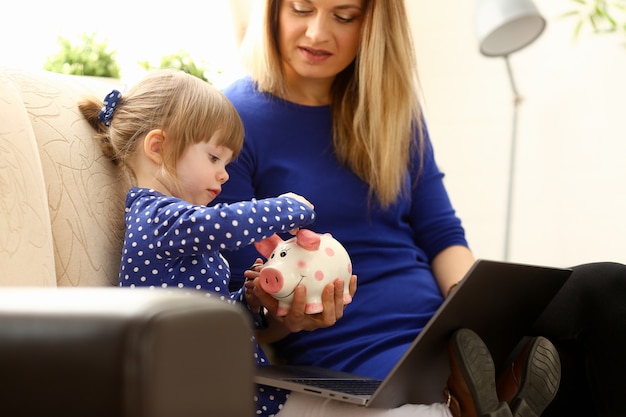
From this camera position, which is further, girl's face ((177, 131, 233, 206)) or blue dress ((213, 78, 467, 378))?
blue dress ((213, 78, 467, 378))

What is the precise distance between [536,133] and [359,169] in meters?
1.73

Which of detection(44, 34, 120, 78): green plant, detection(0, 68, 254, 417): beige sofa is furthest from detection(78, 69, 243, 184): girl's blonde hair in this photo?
detection(44, 34, 120, 78): green plant

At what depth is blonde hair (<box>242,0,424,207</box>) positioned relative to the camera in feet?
6.00

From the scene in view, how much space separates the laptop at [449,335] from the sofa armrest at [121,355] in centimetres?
63

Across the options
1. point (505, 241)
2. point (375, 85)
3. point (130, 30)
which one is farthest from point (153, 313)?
point (505, 241)

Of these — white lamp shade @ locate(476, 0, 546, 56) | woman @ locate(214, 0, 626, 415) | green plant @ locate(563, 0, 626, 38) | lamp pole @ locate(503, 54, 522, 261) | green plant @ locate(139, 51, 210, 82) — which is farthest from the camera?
lamp pole @ locate(503, 54, 522, 261)

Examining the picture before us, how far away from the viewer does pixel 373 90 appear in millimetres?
1876

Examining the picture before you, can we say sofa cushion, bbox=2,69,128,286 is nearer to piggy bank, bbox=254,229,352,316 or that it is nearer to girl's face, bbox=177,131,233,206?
girl's face, bbox=177,131,233,206

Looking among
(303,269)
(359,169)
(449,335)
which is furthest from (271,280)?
(359,169)

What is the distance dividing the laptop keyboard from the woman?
15cm

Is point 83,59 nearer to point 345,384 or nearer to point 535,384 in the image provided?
point 345,384

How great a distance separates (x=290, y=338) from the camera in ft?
5.50

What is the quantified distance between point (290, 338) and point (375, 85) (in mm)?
584

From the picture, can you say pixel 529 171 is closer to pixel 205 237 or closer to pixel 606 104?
pixel 606 104
